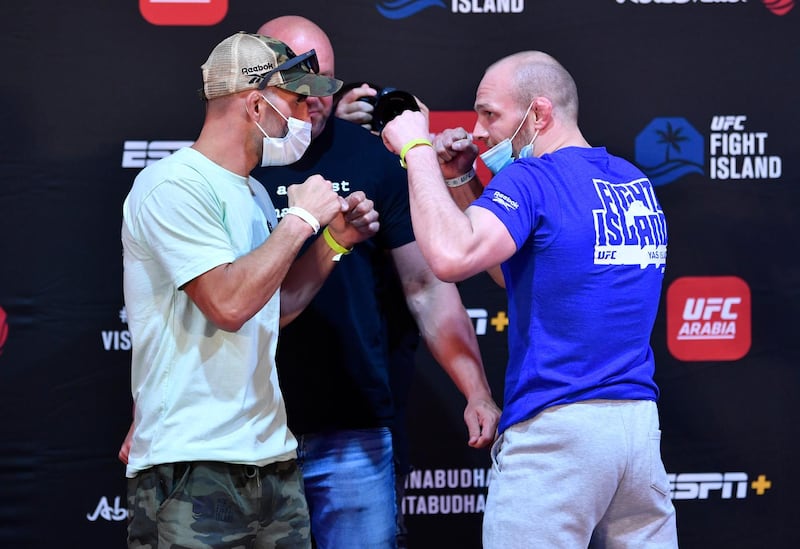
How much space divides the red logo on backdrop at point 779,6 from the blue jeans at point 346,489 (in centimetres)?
188

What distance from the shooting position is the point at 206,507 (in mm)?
1643

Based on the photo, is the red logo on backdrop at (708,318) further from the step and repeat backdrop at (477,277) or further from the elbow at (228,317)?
the elbow at (228,317)

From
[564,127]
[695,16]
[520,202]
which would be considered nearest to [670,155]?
[695,16]

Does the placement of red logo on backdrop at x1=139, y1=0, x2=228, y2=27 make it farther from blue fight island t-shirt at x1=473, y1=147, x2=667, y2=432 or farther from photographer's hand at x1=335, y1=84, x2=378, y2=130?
blue fight island t-shirt at x1=473, y1=147, x2=667, y2=432

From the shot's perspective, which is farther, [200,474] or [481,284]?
[481,284]

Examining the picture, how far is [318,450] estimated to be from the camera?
2.11m

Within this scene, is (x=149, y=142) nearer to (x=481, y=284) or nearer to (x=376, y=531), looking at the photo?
(x=481, y=284)

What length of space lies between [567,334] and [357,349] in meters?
0.59

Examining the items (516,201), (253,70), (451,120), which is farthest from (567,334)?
(451,120)

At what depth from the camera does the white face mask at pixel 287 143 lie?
1834mm

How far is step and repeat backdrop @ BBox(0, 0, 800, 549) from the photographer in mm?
2697

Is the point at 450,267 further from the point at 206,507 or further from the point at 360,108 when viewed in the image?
the point at 360,108

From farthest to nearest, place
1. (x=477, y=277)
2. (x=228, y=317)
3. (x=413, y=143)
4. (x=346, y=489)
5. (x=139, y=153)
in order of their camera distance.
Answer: (x=477, y=277) < (x=139, y=153) < (x=346, y=489) < (x=413, y=143) < (x=228, y=317)

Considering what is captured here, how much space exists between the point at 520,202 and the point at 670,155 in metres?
1.33
